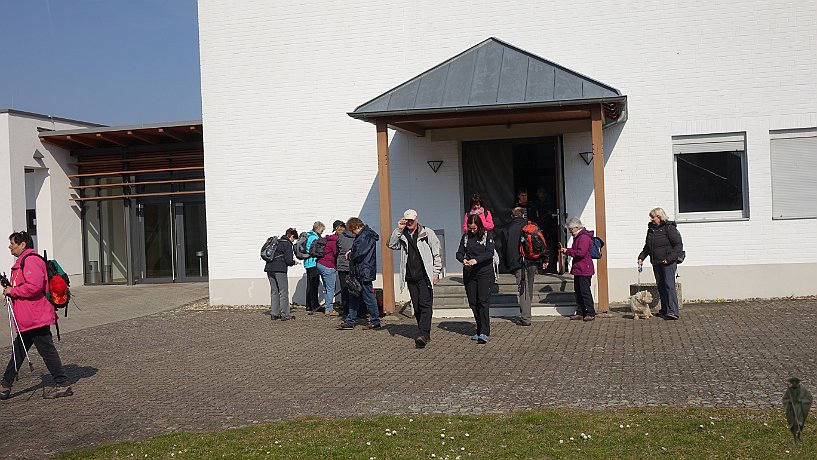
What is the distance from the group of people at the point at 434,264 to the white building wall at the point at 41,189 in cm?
1031

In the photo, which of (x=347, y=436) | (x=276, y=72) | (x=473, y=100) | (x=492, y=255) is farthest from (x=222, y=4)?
(x=347, y=436)

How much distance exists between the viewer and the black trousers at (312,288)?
54.9ft

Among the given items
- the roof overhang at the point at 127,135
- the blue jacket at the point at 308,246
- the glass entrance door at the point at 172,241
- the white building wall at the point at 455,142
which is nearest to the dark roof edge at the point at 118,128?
the roof overhang at the point at 127,135

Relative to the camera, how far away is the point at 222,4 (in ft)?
60.3

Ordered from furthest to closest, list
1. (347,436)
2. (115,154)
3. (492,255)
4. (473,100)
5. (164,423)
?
1. (115,154)
2. (473,100)
3. (492,255)
4. (164,423)
5. (347,436)

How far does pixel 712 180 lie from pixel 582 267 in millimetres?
3964

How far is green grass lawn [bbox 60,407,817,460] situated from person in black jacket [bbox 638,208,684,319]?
6.44 metres

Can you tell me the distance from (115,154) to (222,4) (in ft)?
26.6

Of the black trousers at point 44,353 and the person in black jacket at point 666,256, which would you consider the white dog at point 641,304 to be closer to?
the person in black jacket at point 666,256

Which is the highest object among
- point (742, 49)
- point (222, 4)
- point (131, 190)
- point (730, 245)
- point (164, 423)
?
point (222, 4)

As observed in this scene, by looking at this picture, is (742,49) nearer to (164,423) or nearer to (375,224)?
(375,224)

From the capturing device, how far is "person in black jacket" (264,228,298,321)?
15.9 meters

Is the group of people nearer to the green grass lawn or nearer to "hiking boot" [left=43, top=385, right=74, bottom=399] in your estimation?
the green grass lawn

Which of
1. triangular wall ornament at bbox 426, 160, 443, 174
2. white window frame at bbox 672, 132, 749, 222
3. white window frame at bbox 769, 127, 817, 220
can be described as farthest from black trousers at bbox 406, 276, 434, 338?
white window frame at bbox 769, 127, 817, 220
